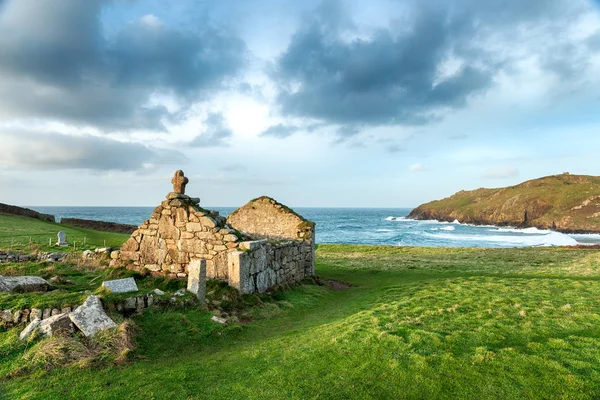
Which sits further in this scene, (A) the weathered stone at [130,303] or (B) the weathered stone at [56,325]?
(A) the weathered stone at [130,303]

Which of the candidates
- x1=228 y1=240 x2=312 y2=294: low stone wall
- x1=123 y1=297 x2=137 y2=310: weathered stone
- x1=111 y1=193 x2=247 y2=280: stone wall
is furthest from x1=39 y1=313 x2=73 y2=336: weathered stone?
x1=111 y1=193 x2=247 y2=280: stone wall

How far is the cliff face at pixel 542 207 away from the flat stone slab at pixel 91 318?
114 metres

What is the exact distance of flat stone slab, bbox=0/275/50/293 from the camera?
964 centimetres

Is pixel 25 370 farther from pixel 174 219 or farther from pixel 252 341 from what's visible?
pixel 174 219

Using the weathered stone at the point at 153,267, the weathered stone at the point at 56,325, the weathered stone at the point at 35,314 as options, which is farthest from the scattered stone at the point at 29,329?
the weathered stone at the point at 153,267

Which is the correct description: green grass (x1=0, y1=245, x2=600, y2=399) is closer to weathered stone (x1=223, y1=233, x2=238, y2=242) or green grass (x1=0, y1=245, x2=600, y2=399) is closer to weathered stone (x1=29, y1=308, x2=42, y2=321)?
weathered stone (x1=29, y1=308, x2=42, y2=321)

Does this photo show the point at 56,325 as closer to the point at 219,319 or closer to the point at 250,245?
the point at 219,319

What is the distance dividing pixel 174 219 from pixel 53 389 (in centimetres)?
887

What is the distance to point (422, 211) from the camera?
170 m

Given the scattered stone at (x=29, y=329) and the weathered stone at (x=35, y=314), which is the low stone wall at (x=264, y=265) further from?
the scattered stone at (x=29, y=329)

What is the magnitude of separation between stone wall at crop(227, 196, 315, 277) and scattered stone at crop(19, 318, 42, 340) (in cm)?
1413

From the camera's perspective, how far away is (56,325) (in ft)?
24.3

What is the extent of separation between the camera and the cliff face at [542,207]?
9750 cm

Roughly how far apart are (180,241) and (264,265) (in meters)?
3.62
